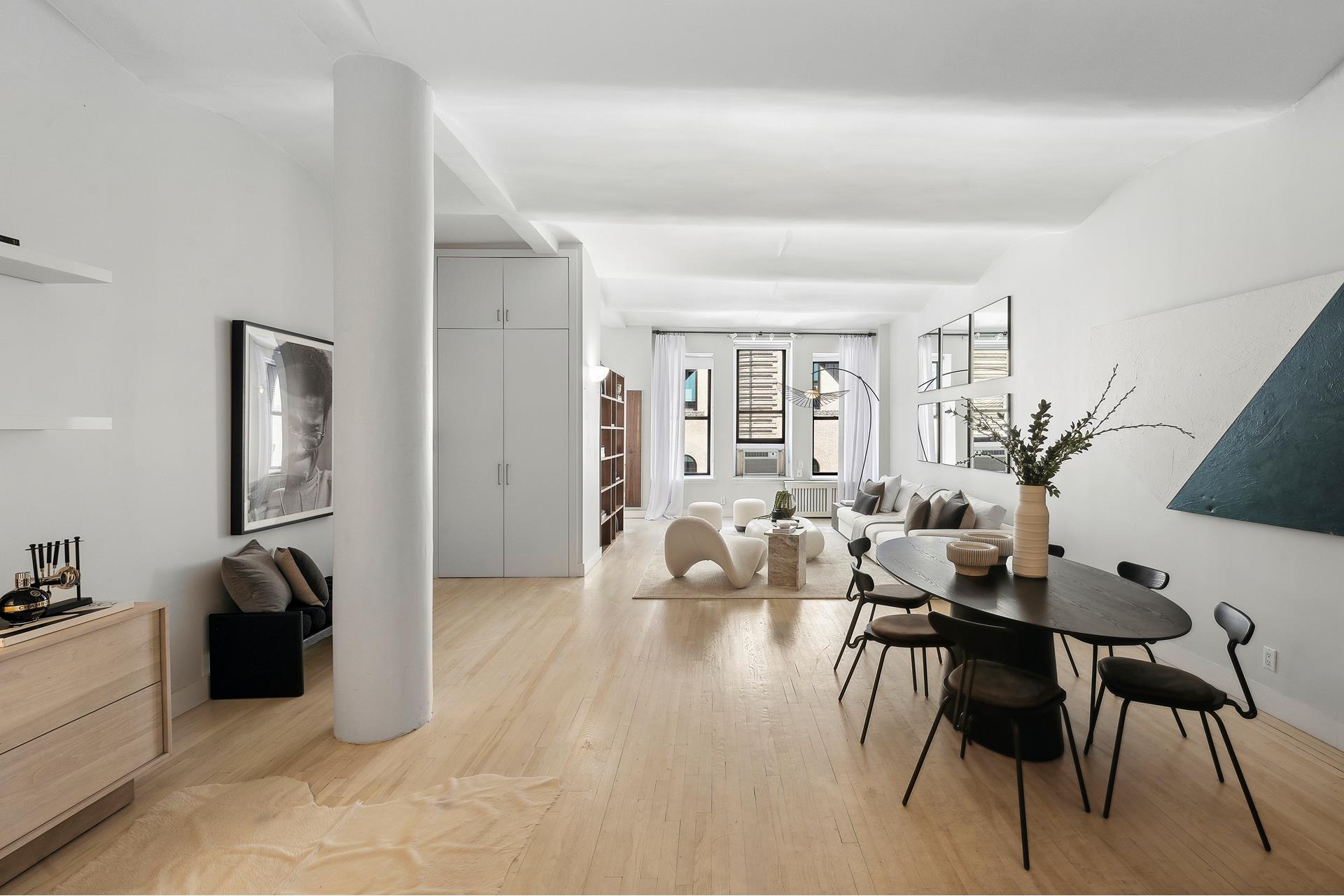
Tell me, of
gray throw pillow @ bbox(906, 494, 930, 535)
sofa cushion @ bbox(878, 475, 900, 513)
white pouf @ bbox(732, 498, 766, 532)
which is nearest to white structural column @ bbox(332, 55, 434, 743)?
gray throw pillow @ bbox(906, 494, 930, 535)

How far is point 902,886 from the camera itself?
198cm

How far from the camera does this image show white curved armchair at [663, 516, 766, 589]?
19.0 feet

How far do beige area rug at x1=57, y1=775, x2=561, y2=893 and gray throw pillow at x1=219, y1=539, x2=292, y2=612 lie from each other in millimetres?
1094

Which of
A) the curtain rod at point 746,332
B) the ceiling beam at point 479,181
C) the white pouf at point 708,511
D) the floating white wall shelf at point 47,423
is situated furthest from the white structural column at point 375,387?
the curtain rod at point 746,332

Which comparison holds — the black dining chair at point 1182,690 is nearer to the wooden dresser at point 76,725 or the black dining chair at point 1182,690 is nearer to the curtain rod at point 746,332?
the wooden dresser at point 76,725

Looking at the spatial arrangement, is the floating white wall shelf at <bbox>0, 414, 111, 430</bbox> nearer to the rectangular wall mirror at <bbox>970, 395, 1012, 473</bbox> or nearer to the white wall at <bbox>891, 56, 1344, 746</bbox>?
the white wall at <bbox>891, 56, 1344, 746</bbox>

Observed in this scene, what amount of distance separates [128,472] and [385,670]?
58.6 inches

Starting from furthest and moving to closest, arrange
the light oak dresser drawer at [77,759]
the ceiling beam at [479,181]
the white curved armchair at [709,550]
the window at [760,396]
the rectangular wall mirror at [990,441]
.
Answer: the window at [760,396]
the rectangular wall mirror at [990,441]
the white curved armchair at [709,550]
the ceiling beam at [479,181]
the light oak dresser drawer at [77,759]

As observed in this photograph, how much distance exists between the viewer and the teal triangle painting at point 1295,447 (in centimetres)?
286

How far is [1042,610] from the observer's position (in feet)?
7.98

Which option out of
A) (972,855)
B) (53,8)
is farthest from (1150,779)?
(53,8)

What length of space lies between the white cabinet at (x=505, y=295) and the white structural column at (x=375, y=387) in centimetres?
308

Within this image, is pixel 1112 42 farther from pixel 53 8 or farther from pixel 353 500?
pixel 53 8

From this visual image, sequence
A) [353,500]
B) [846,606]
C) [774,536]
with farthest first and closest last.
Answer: [774,536] → [846,606] → [353,500]
